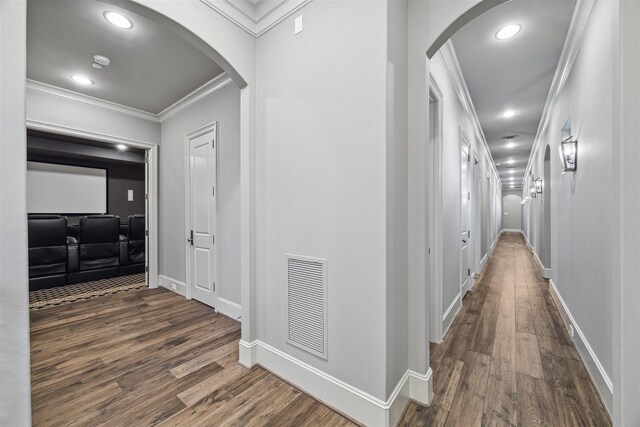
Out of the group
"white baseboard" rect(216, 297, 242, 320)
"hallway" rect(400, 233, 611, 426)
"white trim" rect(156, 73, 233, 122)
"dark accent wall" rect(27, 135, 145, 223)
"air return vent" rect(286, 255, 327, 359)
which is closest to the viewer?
"hallway" rect(400, 233, 611, 426)

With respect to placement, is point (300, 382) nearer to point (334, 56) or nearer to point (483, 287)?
point (334, 56)

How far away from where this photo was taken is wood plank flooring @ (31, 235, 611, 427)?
1614 millimetres

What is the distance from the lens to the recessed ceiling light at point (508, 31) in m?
2.39

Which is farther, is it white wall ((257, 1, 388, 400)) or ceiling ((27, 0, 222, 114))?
ceiling ((27, 0, 222, 114))

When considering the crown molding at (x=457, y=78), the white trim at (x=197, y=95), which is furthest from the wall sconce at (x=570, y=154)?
the white trim at (x=197, y=95)

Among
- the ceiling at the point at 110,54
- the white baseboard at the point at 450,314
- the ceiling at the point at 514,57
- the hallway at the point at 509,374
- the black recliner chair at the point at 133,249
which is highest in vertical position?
the ceiling at the point at 514,57

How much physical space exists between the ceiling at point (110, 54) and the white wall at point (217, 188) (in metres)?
0.37

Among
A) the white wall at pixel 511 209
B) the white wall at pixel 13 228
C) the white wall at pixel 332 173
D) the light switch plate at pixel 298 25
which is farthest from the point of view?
the white wall at pixel 511 209

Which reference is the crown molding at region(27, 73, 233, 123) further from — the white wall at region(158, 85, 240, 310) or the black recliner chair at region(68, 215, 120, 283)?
the black recliner chair at region(68, 215, 120, 283)

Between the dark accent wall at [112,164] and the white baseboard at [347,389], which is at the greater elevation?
the dark accent wall at [112,164]

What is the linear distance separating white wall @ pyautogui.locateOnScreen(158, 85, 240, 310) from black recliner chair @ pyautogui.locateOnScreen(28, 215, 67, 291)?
5.44 feet

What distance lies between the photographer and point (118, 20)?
2246 millimetres

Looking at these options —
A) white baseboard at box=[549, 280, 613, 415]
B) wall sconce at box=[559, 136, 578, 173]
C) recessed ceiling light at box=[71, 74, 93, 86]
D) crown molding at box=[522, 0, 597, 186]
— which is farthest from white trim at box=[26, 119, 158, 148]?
white baseboard at box=[549, 280, 613, 415]

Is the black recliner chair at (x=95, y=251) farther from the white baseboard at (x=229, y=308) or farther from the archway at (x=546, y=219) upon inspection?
the archway at (x=546, y=219)
